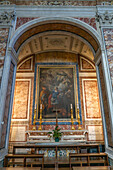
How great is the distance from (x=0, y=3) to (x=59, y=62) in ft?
17.6

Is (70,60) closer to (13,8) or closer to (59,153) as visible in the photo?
(13,8)

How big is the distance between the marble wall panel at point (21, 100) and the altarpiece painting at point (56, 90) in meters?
0.67

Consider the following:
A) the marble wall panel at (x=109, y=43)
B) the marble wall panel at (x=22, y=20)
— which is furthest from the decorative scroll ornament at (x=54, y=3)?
the marble wall panel at (x=109, y=43)

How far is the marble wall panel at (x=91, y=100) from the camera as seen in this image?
960cm

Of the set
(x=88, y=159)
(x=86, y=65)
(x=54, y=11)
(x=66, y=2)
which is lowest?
(x=88, y=159)

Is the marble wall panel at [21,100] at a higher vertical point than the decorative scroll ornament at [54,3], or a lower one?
lower

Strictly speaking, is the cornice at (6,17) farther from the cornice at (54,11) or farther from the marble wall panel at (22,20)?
the cornice at (54,11)

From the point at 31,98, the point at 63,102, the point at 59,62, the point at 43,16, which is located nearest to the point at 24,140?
the point at 31,98

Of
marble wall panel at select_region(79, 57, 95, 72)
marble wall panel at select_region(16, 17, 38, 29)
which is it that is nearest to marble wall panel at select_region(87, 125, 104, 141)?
marble wall panel at select_region(79, 57, 95, 72)

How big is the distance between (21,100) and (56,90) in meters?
2.59

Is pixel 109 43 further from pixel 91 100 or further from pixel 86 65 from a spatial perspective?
pixel 91 100

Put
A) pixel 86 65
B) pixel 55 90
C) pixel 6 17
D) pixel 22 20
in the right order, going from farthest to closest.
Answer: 1. pixel 86 65
2. pixel 55 90
3. pixel 22 20
4. pixel 6 17

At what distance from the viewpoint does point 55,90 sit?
1002 centimetres

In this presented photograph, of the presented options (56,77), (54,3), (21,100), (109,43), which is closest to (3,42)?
(54,3)
